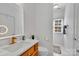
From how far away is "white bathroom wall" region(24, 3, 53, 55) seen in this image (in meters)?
1.70

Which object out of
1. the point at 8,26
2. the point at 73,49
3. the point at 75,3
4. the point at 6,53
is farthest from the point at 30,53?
the point at 75,3

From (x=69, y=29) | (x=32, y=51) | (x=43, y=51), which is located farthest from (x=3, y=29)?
(x=69, y=29)

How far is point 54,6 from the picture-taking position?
1.71m

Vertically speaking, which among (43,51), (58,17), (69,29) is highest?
(58,17)

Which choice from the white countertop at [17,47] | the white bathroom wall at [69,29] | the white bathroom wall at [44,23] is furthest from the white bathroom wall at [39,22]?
the white bathroom wall at [69,29]

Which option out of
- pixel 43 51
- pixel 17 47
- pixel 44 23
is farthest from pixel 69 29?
pixel 17 47

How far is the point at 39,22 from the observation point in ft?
5.62

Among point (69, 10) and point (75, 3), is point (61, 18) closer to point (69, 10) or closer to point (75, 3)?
point (69, 10)

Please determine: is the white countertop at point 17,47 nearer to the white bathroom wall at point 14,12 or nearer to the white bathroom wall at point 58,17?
the white bathroom wall at point 14,12

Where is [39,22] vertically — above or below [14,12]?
below

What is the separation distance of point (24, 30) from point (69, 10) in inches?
25.6

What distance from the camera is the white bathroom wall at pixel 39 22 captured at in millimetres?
1699

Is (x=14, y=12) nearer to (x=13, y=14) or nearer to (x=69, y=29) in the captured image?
(x=13, y=14)

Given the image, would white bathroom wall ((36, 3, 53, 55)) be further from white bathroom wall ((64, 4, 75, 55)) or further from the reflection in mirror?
the reflection in mirror
